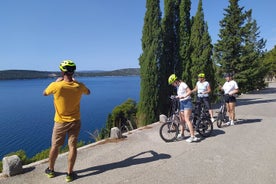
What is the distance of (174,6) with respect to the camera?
13.7m

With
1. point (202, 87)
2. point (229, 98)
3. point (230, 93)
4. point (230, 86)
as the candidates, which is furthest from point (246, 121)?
point (202, 87)

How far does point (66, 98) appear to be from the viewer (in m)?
3.80

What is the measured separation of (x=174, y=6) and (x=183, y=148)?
10.5 metres

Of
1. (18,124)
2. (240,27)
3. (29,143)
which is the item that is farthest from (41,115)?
(240,27)

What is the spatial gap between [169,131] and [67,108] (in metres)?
3.11

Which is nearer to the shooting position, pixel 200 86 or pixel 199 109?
pixel 199 109

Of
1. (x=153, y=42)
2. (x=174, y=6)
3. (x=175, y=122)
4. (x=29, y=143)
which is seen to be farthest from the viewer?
(x=29, y=143)

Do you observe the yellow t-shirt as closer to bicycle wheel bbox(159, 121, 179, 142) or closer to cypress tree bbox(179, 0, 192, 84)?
bicycle wheel bbox(159, 121, 179, 142)

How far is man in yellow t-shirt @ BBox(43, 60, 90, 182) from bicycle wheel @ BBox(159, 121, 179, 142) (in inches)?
108

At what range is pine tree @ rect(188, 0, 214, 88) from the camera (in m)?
13.6

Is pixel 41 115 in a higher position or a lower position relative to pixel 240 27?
lower

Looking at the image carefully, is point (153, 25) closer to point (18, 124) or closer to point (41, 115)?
point (18, 124)

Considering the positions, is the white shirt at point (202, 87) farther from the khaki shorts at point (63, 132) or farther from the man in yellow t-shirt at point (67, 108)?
the khaki shorts at point (63, 132)

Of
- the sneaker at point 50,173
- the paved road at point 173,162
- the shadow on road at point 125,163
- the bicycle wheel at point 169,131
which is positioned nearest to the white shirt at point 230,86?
the paved road at point 173,162
